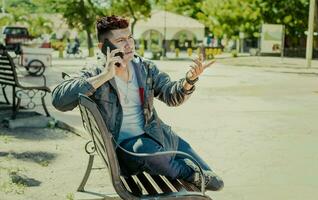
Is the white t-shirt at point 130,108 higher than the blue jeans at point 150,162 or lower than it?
higher

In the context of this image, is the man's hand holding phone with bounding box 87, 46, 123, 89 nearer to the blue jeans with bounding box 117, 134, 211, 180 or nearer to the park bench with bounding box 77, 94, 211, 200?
the park bench with bounding box 77, 94, 211, 200

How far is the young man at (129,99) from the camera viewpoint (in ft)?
11.0

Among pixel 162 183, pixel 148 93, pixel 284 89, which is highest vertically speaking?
pixel 148 93

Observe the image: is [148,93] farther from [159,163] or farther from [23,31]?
[23,31]

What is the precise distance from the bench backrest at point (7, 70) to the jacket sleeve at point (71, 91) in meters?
A: 5.13

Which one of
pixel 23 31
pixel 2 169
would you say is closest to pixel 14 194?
pixel 2 169

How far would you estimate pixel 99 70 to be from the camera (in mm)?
3553

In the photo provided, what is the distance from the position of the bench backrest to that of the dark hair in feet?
16.6

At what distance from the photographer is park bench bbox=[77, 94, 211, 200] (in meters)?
3.08

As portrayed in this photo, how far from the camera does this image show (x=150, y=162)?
338 cm

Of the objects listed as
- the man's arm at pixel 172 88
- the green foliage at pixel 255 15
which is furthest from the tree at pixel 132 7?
the man's arm at pixel 172 88

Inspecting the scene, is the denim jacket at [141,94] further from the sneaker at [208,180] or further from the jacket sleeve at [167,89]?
the sneaker at [208,180]

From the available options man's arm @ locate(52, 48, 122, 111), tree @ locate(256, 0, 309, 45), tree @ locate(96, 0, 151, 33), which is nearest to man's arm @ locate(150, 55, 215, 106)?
man's arm @ locate(52, 48, 122, 111)

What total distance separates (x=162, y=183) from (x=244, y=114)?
7.72m
